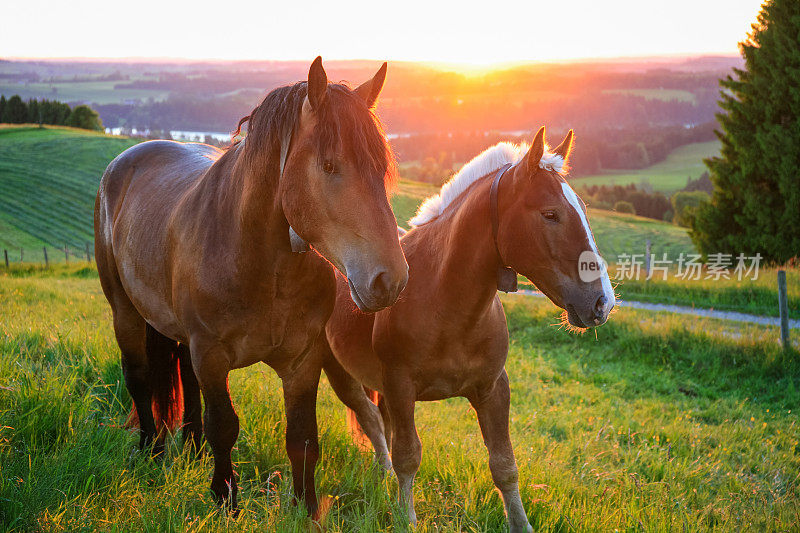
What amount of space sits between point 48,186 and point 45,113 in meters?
43.2

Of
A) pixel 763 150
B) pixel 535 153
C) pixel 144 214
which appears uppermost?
pixel 763 150

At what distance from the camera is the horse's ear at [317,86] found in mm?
2076

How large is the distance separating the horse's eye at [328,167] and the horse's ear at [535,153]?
0.99m

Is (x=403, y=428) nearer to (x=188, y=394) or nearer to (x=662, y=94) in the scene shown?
(x=188, y=394)

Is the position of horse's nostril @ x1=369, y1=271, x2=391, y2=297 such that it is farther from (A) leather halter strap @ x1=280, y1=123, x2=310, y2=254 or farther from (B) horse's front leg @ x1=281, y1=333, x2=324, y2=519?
(B) horse's front leg @ x1=281, y1=333, x2=324, y2=519

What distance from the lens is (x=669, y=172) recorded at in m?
104

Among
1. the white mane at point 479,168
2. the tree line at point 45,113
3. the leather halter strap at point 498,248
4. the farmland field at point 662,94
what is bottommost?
the leather halter strap at point 498,248

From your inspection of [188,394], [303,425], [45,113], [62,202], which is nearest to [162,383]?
[188,394]

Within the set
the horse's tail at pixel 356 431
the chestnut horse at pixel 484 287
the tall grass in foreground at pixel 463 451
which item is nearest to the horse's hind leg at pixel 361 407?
the horse's tail at pixel 356 431

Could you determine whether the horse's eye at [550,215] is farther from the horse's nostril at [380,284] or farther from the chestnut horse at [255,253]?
the horse's nostril at [380,284]

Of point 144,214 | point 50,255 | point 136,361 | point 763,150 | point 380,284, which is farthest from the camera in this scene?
point 50,255

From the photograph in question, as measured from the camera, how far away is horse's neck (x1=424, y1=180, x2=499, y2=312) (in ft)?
9.75

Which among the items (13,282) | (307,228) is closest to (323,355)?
(307,228)

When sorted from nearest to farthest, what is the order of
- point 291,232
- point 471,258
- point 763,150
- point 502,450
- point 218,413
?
point 291,232
point 218,413
point 471,258
point 502,450
point 763,150
